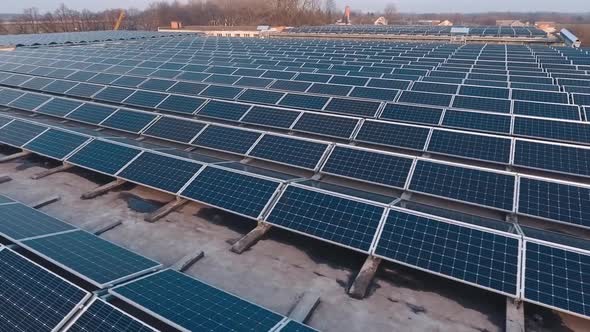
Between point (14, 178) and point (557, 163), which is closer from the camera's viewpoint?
point (557, 163)

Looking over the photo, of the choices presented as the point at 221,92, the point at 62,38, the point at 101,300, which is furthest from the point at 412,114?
the point at 62,38

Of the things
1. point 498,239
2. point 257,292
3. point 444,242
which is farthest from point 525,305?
point 257,292

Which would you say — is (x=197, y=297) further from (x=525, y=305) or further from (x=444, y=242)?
(x=525, y=305)

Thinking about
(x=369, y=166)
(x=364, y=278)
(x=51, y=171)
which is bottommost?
(x=364, y=278)

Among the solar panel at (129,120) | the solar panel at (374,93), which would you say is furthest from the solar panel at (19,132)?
the solar panel at (374,93)

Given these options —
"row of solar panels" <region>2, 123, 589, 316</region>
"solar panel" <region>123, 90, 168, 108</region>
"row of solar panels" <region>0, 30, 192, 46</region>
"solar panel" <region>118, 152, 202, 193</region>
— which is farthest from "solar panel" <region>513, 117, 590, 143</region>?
"row of solar panels" <region>0, 30, 192, 46</region>

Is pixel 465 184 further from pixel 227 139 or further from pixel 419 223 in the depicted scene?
pixel 227 139

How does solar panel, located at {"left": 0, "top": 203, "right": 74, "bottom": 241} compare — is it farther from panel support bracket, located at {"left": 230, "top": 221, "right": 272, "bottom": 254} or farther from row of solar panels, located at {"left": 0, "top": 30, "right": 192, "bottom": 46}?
row of solar panels, located at {"left": 0, "top": 30, "right": 192, "bottom": 46}

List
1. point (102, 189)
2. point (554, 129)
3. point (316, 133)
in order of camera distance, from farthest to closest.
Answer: point (316, 133) < point (554, 129) < point (102, 189)
